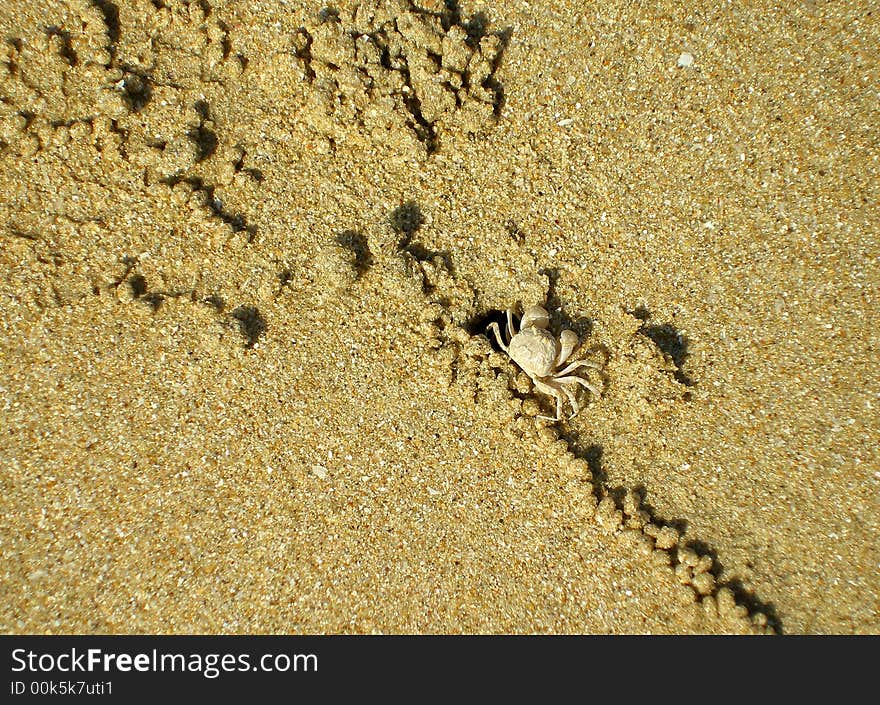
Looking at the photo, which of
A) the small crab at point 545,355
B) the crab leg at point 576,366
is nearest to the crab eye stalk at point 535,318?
the small crab at point 545,355

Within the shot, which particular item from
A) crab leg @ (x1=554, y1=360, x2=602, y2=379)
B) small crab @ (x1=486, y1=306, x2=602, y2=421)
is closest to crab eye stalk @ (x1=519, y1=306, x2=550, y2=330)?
small crab @ (x1=486, y1=306, x2=602, y2=421)

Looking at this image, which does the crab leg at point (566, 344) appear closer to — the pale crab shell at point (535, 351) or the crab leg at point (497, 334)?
the pale crab shell at point (535, 351)

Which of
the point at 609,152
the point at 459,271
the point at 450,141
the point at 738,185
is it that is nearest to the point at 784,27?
the point at 738,185

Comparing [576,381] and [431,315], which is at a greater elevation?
[431,315]

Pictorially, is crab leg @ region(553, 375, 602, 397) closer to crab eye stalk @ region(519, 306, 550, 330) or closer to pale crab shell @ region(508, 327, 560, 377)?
pale crab shell @ region(508, 327, 560, 377)

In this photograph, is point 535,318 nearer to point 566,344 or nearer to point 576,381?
point 566,344

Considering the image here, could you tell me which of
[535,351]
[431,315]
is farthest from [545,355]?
[431,315]
